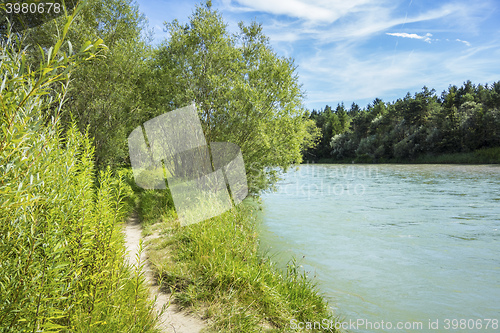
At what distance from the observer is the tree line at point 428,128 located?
151 ft

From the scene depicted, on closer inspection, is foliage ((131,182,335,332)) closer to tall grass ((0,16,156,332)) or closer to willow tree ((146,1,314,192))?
tall grass ((0,16,156,332))

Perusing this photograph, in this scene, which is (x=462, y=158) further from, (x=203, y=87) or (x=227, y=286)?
(x=227, y=286)

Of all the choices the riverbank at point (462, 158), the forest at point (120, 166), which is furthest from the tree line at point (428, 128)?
the forest at point (120, 166)

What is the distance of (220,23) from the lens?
1120 centimetres

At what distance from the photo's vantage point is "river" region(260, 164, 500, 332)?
5113mm

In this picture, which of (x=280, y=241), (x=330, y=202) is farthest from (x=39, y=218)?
(x=330, y=202)

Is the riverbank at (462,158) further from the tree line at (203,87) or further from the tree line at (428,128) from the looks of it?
the tree line at (203,87)

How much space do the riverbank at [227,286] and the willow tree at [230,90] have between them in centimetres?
511

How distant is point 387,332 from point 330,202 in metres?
10.3

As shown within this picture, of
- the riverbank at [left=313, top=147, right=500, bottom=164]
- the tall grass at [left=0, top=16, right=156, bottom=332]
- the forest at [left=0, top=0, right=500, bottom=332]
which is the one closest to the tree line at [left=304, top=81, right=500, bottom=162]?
the riverbank at [left=313, top=147, right=500, bottom=164]

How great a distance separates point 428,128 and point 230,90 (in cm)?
5325

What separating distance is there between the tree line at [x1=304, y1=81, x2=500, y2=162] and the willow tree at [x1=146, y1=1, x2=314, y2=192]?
3751 cm

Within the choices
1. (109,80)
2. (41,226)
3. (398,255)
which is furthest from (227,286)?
(109,80)

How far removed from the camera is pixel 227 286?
14.7 ft
